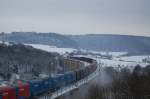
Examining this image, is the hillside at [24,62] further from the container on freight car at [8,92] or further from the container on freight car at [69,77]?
the container on freight car at [8,92]

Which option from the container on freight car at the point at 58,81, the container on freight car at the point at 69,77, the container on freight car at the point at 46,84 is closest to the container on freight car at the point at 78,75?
the container on freight car at the point at 69,77

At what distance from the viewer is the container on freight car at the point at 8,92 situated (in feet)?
65.3

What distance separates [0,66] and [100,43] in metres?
150

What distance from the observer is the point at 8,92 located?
2048 centimetres

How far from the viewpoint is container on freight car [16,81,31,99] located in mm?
21870

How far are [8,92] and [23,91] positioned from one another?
2062 mm

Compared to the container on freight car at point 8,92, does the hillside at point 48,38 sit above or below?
above

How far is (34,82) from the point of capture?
25438mm

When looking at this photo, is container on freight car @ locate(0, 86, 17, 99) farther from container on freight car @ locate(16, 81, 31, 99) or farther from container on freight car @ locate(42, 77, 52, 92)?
container on freight car @ locate(42, 77, 52, 92)

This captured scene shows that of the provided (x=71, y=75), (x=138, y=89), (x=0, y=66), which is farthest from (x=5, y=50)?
(x=138, y=89)

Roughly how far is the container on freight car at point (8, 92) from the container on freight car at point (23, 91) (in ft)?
1.96

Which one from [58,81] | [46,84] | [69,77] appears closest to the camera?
[46,84]

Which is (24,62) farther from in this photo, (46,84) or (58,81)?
(46,84)

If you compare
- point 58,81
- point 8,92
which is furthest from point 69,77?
point 8,92
